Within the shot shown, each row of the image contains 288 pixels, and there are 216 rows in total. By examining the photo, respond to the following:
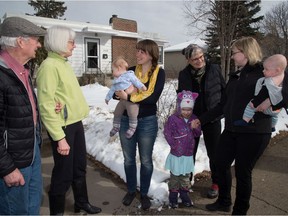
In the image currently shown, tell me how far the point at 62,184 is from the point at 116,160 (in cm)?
172

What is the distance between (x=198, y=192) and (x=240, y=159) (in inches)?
44.6

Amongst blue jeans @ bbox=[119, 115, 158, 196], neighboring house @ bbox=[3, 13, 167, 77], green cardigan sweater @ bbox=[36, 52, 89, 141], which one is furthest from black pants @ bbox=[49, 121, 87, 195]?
neighboring house @ bbox=[3, 13, 167, 77]

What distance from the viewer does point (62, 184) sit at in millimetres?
2775

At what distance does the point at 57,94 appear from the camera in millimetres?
2580

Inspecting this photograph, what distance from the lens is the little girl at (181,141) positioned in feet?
10.4

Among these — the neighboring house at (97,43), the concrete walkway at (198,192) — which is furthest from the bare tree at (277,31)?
the concrete walkway at (198,192)

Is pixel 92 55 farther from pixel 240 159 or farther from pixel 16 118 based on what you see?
pixel 16 118

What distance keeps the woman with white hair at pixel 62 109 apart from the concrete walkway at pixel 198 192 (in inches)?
28.2

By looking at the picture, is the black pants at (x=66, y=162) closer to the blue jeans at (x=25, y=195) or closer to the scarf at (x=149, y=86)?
the blue jeans at (x=25, y=195)

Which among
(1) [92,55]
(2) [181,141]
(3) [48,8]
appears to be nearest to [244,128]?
(2) [181,141]

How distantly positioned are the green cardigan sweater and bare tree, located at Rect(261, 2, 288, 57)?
32.8 meters

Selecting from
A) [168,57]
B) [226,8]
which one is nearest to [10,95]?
[226,8]

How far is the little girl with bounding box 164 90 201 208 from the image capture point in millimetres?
3184

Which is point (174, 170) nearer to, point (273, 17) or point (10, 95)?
point (10, 95)
